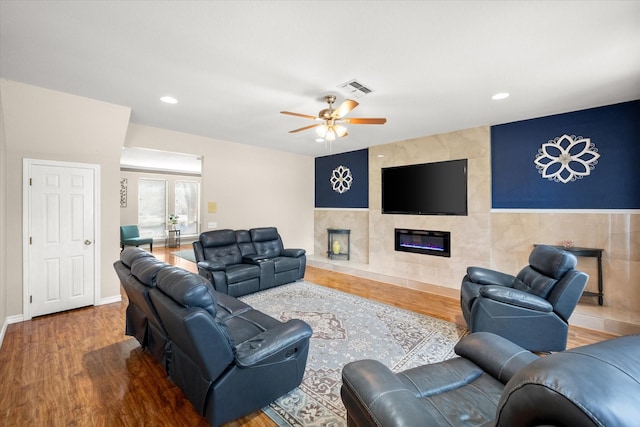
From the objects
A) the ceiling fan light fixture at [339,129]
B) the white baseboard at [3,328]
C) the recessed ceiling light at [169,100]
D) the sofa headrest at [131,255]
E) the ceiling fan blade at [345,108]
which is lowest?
the white baseboard at [3,328]

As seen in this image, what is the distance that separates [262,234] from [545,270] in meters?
4.29

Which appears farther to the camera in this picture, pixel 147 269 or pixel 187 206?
pixel 187 206

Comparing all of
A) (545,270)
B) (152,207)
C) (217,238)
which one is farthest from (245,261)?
(152,207)

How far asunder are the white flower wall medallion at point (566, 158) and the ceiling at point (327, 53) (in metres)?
0.47

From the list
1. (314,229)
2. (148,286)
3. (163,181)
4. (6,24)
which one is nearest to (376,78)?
(148,286)

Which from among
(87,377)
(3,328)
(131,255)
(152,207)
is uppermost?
(152,207)

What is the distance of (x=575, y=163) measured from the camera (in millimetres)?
3695

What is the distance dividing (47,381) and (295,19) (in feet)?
11.2

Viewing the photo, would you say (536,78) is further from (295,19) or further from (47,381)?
(47,381)

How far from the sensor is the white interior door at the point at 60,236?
3301mm

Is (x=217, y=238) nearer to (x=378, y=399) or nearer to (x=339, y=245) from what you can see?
(x=339, y=245)

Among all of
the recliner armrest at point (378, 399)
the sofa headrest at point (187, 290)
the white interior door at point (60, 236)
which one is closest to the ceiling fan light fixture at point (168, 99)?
the white interior door at point (60, 236)

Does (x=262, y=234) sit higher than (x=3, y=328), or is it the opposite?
(x=262, y=234)

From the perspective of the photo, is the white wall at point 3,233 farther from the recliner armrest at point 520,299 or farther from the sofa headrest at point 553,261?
the sofa headrest at point 553,261
